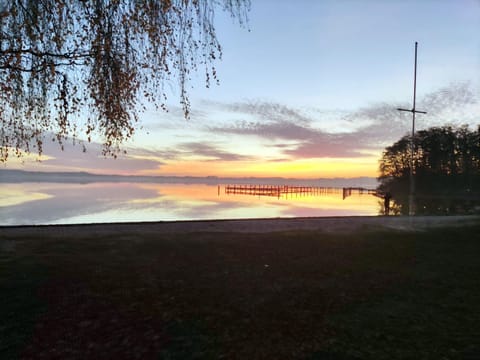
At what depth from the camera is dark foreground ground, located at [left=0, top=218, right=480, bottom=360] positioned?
3.48m

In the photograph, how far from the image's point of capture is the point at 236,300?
480cm

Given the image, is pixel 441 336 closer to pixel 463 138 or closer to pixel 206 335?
pixel 206 335

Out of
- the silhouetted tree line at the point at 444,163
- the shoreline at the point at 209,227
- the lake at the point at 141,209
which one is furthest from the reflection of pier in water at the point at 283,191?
the shoreline at the point at 209,227

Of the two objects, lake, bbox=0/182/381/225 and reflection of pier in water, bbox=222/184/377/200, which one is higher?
reflection of pier in water, bbox=222/184/377/200

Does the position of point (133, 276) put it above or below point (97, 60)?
below

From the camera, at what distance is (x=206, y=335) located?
3.73 m

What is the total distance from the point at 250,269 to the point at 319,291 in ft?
5.61

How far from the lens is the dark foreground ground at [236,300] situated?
3479 millimetres

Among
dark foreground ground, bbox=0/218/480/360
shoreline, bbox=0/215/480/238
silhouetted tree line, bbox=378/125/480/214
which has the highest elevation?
silhouetted tree line, bbox=378/125/480/214

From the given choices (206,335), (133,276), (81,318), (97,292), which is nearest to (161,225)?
(133,276)

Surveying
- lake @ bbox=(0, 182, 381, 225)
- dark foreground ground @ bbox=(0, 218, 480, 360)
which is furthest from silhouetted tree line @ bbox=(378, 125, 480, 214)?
dark foreground ground @ bbox=(0, 218, 480, 360)

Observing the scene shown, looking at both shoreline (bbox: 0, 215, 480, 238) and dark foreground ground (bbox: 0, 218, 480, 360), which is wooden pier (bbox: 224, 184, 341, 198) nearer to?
shoreline (bbox: 0, 215, 480, 238)

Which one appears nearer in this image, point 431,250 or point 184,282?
point 184,282

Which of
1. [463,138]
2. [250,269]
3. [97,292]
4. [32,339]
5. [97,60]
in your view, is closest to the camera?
[32,339]
